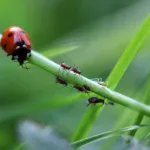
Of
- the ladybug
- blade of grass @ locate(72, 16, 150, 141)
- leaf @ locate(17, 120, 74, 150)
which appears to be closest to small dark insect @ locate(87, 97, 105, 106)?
blade of grass @ locate(72, 16, 150, 141)

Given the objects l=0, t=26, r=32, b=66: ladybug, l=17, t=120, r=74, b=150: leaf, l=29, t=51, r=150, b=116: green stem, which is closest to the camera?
l=17, t=120, r=74, b=150: leaf

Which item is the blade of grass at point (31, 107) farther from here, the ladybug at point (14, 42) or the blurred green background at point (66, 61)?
the ladybug at point (14, 42)

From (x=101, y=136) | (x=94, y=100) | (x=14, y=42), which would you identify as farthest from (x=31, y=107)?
(x=101, y=136)

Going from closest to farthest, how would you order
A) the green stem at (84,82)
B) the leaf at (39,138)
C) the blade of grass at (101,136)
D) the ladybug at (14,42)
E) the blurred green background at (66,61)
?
the leaf at (39,138) → the blade of grass at (101,136) → the green stem at (84,82) → the ladybug at (14,42) → the blurred green background at (66,61)

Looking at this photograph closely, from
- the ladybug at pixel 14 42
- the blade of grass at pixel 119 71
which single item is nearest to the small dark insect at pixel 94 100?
the blade of grass at pixel 119 71

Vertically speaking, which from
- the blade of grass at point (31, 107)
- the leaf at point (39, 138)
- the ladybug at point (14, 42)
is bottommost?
the blade of grass at point (31, 107)

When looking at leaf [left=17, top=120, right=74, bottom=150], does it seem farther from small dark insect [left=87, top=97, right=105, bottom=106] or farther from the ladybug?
the ladybug
